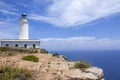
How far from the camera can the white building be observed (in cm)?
4975

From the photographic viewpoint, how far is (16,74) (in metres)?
10.9

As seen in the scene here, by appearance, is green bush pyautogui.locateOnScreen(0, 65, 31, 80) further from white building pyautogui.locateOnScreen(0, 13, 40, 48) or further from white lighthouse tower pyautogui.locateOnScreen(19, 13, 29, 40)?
white lighthouse tower pyautogui.locateOnScreen(19, 13, 29, 40)

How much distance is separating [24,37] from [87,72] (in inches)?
1610

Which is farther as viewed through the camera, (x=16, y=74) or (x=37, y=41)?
(x=37, y=41)

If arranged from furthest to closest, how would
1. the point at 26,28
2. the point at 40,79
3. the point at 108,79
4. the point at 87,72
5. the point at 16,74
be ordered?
the point at 108,79, the point at 26,28, the point at 87,72, the point at 40,79, the point at 16,74

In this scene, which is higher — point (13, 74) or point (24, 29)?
point (24, 29)

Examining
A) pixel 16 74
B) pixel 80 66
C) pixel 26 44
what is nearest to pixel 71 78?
→ pixel 80 66

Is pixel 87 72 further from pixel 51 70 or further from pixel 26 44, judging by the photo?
pixel 26 44

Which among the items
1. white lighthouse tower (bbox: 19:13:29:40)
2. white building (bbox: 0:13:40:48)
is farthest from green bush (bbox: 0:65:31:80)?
white lighthouse tower (bbox: 19:13:29:40)

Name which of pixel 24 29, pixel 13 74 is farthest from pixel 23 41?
pixel 13 74

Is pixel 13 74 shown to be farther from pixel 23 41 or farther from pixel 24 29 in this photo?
pixel 24 29

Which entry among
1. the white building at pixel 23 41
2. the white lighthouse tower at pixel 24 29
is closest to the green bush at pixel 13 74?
the white building at pixel 23 41

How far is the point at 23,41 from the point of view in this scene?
4975 centimetres

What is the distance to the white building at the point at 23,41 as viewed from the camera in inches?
1959
